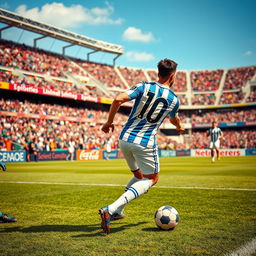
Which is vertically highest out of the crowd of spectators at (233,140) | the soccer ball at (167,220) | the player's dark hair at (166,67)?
the player's dark hair at (166,67)

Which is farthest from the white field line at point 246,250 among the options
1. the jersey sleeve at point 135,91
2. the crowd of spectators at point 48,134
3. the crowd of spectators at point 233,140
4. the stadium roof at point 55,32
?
the crowd of spectators at point 233,140

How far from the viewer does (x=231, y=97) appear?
207ft

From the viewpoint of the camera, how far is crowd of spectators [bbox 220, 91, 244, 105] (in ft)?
203

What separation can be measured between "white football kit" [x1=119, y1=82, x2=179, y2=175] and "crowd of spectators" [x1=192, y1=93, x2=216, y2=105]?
61949 mm

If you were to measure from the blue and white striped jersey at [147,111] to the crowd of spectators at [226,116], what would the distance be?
60166 millimetres

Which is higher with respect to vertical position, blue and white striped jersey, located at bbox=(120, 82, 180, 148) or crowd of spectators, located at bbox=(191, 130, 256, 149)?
blue and white striped jersey, located at bbox=(120, 82, 180, 148)

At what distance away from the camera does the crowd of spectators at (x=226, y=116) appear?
61.0 m

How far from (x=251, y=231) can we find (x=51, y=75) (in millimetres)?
43923

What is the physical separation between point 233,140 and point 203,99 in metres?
11.7

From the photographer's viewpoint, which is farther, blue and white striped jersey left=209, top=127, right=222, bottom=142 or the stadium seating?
the stadium seating

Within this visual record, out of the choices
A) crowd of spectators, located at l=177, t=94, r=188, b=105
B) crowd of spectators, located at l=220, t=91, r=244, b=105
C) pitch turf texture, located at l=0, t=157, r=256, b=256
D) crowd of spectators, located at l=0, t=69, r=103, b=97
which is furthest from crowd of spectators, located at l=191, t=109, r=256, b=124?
pitch turf texture, located at l=0, t=157, r=256, b=256

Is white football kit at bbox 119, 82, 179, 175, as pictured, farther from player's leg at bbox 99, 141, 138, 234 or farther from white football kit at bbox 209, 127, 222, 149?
white football kit at bbox 209, 127, 222, 149

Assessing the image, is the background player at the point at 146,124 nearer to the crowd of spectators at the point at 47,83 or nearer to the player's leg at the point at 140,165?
the player's leg at the point at 140,165

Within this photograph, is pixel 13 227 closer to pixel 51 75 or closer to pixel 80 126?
pixel 80 126
